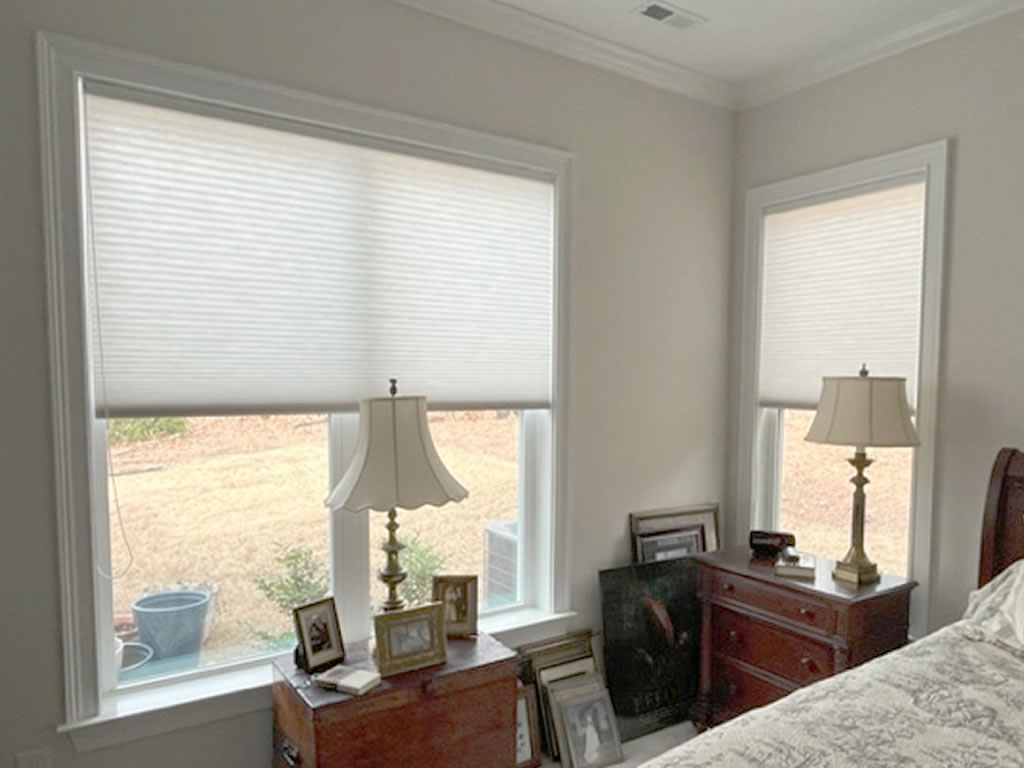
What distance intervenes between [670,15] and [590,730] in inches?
107

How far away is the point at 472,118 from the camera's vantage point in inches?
94.3

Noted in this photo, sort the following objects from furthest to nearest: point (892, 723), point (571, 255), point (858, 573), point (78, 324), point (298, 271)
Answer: point (571, 255), point (858, 573), point (298, 271), point (78, 324), point (892, 723)

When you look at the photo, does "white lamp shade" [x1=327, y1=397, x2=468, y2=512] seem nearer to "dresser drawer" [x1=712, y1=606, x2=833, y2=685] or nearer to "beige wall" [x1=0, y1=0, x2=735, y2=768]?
"beige wall" [x1=0, y1=0, x2=735, y2=768]

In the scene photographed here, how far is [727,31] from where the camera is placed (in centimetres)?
252

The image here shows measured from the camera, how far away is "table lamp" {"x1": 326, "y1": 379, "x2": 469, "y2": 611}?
6.15 ft

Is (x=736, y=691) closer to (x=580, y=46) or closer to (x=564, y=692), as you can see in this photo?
(x=564, y=692)

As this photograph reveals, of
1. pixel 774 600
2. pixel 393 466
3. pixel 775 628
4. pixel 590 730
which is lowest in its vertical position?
pixel 590 730

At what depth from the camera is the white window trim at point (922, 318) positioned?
7.93 ft

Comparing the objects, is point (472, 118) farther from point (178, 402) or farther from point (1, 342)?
point (1, 342)

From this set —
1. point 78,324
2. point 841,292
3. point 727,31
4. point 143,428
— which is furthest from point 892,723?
point 727,31

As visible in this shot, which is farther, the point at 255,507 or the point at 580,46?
the point at 580,46

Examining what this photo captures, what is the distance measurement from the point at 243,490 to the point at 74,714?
28.9 inches

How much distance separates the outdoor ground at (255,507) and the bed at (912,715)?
0.81 meters

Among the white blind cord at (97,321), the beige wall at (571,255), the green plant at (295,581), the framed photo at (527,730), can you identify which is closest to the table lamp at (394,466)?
the green plant at (295,581)
